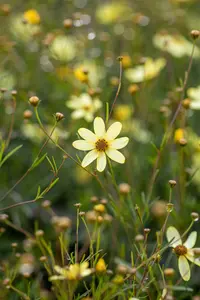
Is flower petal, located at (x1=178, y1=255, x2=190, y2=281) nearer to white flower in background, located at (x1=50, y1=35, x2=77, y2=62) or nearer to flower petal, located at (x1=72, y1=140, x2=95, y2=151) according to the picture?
flower petal, located at (x1=72, y1=140, x2=95, y2=151)

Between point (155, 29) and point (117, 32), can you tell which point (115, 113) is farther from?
point (155, 29)

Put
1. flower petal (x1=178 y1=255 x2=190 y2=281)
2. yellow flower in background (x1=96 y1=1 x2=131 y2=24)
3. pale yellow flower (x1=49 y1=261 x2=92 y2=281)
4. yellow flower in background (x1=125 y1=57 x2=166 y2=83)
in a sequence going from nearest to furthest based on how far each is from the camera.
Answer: pale yellow flower (x1=49 y1=261 x2=92 y2=281) < flower petal (x1=178 y1=255 x2=190 y2=281) < yellow flower in background (x1=125 y1=57 x2=166 y2=83) < yellow flower in background (x1=96 y1=1 x2=131 y2=24)

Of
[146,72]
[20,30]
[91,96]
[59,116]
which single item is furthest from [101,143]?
[20,30]

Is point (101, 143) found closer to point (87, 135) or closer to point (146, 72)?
point (87, 135)

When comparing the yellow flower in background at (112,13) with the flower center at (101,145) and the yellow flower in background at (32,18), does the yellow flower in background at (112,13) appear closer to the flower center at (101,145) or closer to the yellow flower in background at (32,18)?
the yellow flower in background at (32,18)

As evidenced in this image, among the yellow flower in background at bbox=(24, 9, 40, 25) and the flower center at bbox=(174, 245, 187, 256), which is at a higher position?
the yellow flower in background at bbox=(24, 9, 40, 25)

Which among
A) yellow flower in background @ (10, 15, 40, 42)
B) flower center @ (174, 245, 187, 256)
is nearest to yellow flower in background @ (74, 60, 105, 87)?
yellow flower in background @ (10, 15, 40, 42)

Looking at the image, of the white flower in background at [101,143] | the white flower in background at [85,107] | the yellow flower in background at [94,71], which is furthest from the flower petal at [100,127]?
the yellow flower in background at [94,71]
